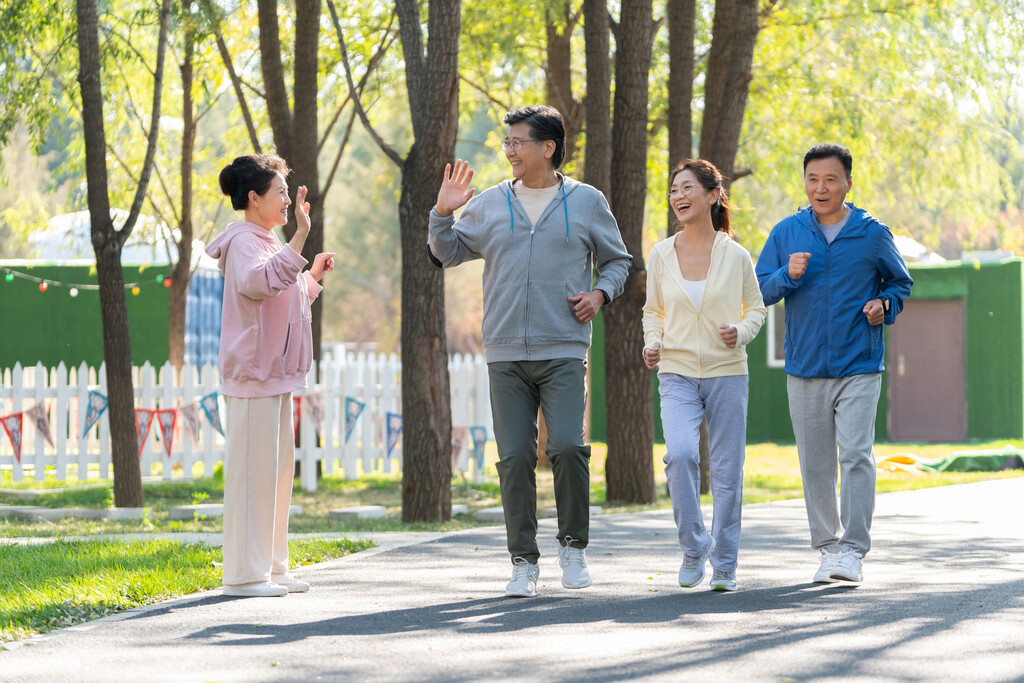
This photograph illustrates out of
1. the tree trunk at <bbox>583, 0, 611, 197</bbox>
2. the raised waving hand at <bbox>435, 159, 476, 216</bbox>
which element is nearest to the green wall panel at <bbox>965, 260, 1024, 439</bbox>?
the tree trunk at <bbox>583, 0, 611, 197</bbox>

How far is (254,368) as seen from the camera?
5.43 m

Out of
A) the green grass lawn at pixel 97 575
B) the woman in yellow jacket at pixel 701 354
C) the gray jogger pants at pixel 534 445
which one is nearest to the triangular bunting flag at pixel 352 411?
the green grass lawn at pixel 97 575

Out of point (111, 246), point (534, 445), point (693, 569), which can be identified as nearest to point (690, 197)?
point (534, 445)

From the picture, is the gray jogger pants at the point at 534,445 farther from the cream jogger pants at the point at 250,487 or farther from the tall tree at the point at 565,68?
the tall tree at the point at 565,68

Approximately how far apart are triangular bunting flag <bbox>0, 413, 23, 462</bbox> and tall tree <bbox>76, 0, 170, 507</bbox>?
3.36m

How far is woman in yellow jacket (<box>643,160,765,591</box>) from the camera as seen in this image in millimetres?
5496

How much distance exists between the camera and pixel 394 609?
5129 millimetres

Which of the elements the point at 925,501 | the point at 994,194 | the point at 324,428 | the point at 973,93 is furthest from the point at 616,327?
the point at 994,194

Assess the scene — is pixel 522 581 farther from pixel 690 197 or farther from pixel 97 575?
pixel 97 575

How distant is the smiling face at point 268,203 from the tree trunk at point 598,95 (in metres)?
5.06

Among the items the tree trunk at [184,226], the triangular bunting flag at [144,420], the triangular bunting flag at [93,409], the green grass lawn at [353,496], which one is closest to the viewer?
the green grass lawn at [353,496]

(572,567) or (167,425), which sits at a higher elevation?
(167,425)

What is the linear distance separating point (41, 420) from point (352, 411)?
10.6ft

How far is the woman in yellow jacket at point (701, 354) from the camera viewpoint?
18.0ft
